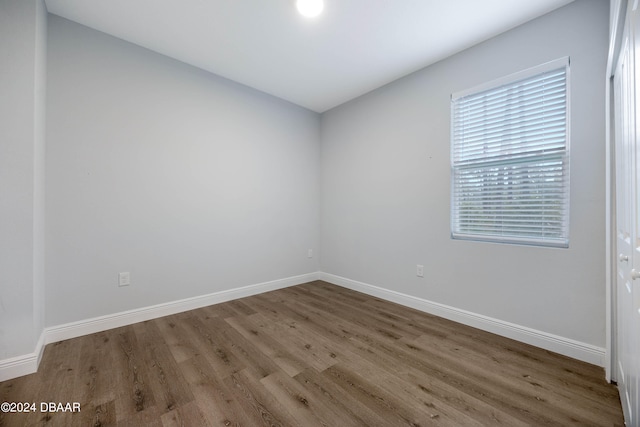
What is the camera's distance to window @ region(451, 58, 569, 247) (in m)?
2.00

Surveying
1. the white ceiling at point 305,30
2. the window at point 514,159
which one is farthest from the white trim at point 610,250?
the white ceiling at point 305,30

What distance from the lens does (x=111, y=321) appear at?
237 cm

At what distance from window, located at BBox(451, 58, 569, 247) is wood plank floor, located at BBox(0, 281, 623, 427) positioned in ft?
3.22

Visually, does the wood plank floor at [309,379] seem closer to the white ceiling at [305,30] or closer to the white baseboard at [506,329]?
the white baseboard at [506,329]

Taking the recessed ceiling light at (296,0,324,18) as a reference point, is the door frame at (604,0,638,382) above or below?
below

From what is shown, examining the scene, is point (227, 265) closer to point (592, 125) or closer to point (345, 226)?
point (345, 226)

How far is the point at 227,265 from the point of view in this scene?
313 centimetres

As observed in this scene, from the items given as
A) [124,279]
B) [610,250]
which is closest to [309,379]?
[124,279]

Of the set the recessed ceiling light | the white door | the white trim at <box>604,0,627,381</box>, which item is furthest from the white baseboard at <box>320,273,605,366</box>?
the recessed ceiling light

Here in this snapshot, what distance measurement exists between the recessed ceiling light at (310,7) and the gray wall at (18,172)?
5.82 feet

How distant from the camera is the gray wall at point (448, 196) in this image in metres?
1.86

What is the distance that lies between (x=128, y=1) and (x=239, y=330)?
9.12 feet

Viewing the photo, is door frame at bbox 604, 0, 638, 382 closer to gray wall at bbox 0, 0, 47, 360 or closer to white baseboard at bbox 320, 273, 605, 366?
white baseboard at bbox 320, 273, 605, 366

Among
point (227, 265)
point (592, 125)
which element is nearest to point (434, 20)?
point (592, 125)
